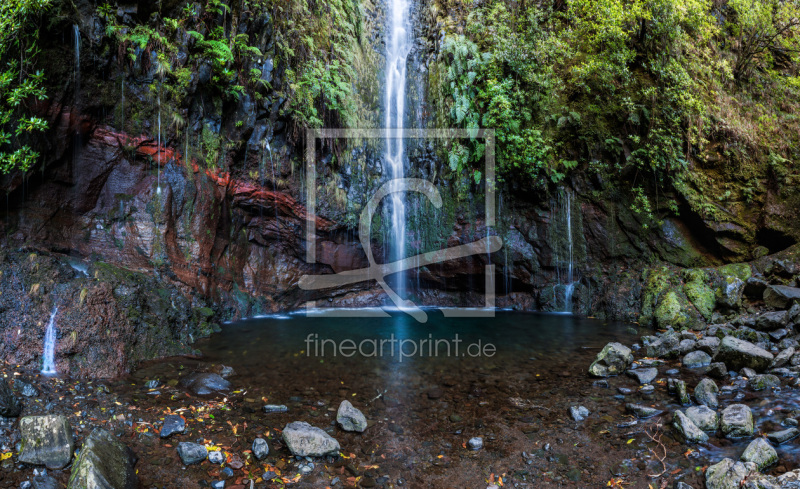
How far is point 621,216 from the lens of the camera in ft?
38.4

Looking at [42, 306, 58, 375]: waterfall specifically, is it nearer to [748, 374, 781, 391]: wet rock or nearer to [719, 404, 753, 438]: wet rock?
[719, 404, 753, 438]: wet rock

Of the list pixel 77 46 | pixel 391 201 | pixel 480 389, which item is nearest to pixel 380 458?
pixel 480 389

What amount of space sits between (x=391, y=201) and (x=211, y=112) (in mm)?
5993

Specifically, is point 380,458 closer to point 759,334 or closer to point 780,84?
point 759,334

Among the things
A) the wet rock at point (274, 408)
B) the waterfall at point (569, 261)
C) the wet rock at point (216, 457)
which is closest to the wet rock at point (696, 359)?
the waterfall at point (569, 261)

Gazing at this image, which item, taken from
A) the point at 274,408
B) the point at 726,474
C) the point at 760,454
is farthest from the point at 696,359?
the point at 274,408

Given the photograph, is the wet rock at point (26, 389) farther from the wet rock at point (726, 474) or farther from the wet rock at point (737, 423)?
the wet rock at point (737, 423)

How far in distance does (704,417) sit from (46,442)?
21.3 ft

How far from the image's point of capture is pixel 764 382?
5.15 metres

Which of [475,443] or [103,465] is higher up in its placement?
[103,465]

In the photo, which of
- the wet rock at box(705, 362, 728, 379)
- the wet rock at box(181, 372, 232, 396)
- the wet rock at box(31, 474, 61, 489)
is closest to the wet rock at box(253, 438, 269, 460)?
the wet rock at box(31, 474, 61, 489)

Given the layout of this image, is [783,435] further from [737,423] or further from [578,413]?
[578,413]

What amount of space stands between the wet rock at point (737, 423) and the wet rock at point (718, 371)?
4.90 feet

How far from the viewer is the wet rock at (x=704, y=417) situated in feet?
13.9
